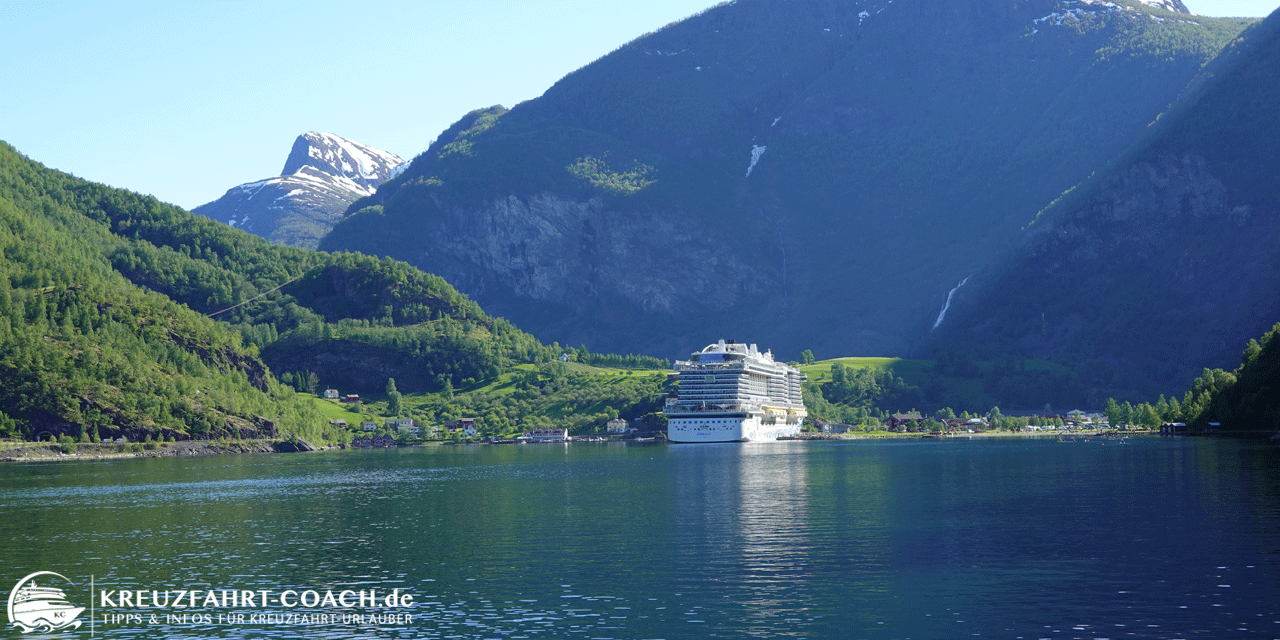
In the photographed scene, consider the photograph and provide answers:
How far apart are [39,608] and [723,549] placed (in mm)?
34065

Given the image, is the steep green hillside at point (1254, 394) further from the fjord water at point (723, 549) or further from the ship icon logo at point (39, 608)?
the ship icon logo at point (39, 608)

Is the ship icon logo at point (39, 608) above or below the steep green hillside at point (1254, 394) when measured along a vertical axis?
below

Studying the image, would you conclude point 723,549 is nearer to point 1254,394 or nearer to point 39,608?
point 39,608

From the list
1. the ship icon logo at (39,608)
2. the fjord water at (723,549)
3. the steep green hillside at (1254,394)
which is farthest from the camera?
the steep green hillside at (1254,394)

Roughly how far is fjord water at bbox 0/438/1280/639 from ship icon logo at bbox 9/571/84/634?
2.63 m

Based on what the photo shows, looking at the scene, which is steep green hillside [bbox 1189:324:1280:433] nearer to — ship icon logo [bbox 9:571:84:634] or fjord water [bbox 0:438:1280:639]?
fjord water [bbox 0:438:1280:639]

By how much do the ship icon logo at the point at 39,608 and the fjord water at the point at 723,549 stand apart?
2.63 m

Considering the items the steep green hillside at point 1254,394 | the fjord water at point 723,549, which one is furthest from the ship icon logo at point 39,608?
the steep green hillside at point 1254,394

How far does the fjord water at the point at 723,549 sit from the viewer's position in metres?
46.7

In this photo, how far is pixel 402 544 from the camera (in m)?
70.4

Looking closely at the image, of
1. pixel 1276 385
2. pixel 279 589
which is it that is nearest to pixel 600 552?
pixel 279 589

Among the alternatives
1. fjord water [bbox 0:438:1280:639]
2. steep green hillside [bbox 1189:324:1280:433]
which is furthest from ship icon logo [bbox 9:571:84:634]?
steep green hillside [bbox 1189:324:1280:433]

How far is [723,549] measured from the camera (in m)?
65.4

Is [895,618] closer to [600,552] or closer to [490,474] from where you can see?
[600,552]
